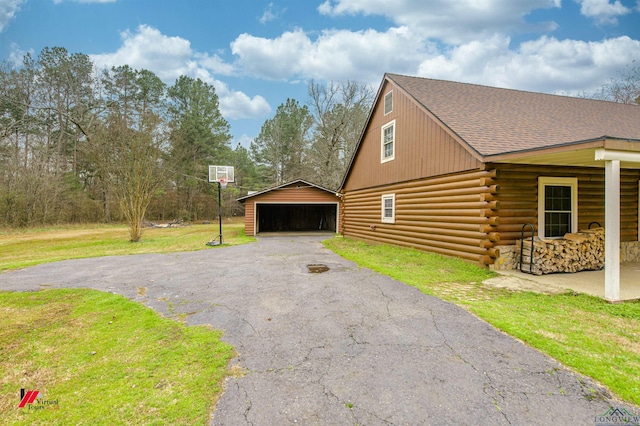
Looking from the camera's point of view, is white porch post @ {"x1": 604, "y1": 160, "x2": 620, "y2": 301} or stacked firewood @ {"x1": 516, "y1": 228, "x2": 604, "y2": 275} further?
stacked firewood @ {"x1": 516, "y1": 228, "x2": 604, "y2": 275}

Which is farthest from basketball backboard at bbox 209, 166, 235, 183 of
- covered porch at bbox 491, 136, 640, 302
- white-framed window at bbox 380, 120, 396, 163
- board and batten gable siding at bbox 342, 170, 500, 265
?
covered porch at bbox 491, 136, 640, 302

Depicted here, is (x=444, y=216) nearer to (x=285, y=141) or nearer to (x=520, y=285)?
(x=520, y=285)

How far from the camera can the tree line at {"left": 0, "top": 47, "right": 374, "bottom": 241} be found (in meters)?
15.1

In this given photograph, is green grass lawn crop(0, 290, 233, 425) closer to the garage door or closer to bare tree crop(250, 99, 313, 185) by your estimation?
the garage door

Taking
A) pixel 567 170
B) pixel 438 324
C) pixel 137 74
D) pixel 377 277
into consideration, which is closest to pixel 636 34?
pixel 567 170

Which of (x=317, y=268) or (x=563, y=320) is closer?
(x=563, y=320)

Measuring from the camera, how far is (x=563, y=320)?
3660mm

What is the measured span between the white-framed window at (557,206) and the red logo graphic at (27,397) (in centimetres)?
872

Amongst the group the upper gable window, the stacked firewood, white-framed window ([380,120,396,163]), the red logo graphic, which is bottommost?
the red logo graphic

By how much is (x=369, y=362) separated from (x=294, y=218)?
69.9ft

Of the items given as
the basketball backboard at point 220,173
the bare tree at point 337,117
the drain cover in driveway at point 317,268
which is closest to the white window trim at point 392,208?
the drain cover in driveway at point 317,268

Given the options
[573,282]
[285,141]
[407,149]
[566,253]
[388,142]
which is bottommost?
[573,282]

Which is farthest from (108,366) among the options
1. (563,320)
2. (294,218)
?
(294,218)

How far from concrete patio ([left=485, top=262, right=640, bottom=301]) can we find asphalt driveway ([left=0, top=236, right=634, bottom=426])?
213 cm
